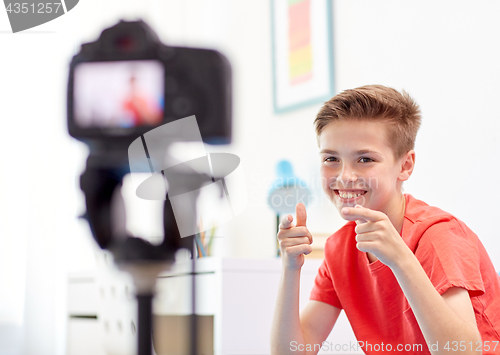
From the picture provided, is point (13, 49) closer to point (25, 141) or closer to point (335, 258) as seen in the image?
point (25, 141)

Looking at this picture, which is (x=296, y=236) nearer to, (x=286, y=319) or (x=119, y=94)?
(x=286, y=319)

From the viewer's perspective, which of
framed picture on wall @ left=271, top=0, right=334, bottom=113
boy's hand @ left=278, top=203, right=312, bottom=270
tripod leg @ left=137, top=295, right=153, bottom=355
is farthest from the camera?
framed picture on wall @ left=271, top=0, right=334, bottom=113

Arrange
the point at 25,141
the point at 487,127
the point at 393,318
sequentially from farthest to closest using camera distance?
the point at 25,141, the point at 487,127, the point at 393,318

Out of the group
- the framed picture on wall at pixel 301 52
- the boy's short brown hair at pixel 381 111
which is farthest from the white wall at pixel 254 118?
the boy's short brown hair at pixel 381 111

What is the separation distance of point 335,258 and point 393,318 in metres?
0.13

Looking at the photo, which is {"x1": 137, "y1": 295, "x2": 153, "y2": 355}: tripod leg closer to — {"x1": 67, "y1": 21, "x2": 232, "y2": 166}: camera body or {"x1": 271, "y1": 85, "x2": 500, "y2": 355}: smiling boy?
{"x1": 67, "y1": 21, "x2": 232, "y2": 166}: camera body

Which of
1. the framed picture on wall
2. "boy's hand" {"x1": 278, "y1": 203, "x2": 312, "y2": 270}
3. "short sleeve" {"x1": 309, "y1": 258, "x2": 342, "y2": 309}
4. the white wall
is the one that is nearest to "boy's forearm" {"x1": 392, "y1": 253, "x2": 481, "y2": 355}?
"boy's hand" {"x1": 278, "y1": 203, "x2": 312, "y2": 270}

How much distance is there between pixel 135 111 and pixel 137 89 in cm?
2

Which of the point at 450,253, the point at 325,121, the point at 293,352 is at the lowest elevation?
the point at 293,352

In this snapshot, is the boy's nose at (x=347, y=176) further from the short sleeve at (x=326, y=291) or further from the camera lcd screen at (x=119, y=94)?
the camera lcd screen at (x=119, y=94)

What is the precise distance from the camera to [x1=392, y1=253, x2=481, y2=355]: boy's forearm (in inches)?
22.7

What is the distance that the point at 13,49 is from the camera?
1550 millimetres

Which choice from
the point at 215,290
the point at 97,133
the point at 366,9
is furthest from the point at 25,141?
the point at 97,133

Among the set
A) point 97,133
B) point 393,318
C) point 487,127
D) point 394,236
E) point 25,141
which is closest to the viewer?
point 97,133
